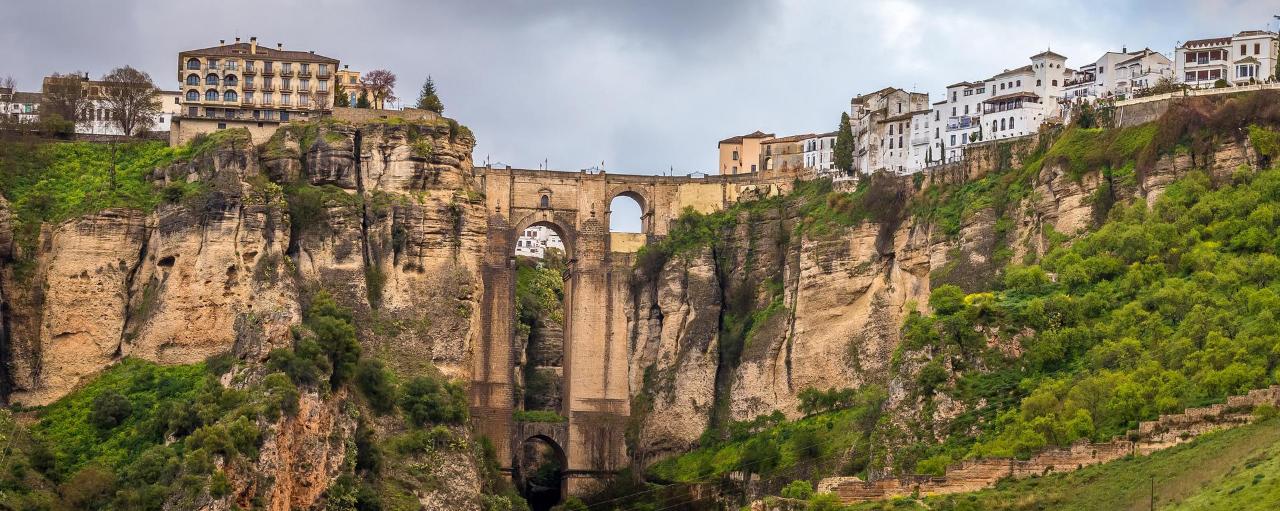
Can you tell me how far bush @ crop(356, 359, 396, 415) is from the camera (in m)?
105

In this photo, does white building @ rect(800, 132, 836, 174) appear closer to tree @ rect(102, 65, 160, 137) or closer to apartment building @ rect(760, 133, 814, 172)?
apartment building @ rect(760, 133, 814, 172)

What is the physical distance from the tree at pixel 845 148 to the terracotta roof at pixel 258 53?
2196 cm

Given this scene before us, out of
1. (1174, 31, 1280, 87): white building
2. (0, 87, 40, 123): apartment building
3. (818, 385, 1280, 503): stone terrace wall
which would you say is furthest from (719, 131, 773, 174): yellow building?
(818, 385, 1280, 503): stone terrace wall

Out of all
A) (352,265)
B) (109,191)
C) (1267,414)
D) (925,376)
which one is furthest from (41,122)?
(1267,414)

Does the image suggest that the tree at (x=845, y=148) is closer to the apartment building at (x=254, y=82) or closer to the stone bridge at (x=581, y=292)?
the stone bridge at (x=581, y=292)

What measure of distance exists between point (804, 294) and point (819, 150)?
62.6 feet

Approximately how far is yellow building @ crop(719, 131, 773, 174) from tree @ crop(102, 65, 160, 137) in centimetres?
2837

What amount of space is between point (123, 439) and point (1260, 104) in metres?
41.5

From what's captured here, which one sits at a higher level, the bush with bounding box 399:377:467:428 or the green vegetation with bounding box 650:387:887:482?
the bush with bounding box 399:377:467:428

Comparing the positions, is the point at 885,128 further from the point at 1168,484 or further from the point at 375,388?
the point at 1168,484

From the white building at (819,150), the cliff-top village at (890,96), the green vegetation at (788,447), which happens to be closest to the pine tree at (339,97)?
the cliff-top village at (890,96)

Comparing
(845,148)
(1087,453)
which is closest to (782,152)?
(845,148)

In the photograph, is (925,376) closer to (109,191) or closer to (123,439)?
(123,439)

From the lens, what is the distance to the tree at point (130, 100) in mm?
118000
